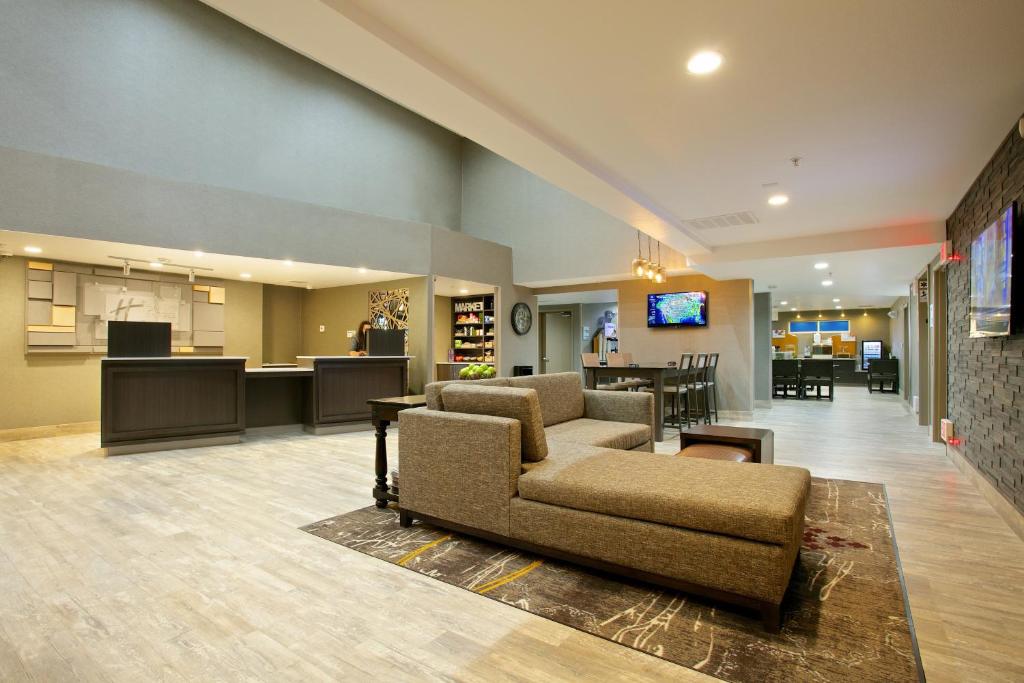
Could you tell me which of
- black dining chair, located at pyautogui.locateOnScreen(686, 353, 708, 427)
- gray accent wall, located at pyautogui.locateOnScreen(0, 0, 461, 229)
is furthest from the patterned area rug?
gray accent wall, located at pyautogui.locateOnScreen(0, 0, 461, 229)

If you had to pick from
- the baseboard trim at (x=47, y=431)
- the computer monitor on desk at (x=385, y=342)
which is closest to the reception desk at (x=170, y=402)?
the computer monitor on desk at (x=385, y=342)

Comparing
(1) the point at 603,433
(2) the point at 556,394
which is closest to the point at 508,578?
(1) the point at 603,433

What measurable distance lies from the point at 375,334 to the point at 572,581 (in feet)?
18.4

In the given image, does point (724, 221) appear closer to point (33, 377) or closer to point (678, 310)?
point (678, 310)

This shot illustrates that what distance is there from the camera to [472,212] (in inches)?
435

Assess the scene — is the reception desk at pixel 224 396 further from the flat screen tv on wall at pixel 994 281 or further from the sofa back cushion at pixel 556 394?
the flat screen tv on wall at pixel 994 281

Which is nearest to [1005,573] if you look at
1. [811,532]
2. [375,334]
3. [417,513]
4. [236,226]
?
[811,532]

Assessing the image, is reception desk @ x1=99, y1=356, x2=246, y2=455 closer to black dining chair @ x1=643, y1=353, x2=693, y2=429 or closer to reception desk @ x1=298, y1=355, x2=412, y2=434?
reception desk @ x1=298, y1=355, x2=412, y2=434

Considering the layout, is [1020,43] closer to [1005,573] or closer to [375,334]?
[1005,573]

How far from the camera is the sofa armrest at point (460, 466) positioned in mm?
2582

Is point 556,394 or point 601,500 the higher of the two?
point 556,394

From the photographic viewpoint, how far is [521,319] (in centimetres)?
1060

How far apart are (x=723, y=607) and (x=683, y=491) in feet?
1.61

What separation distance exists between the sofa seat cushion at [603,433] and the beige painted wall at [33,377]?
6915 mm
